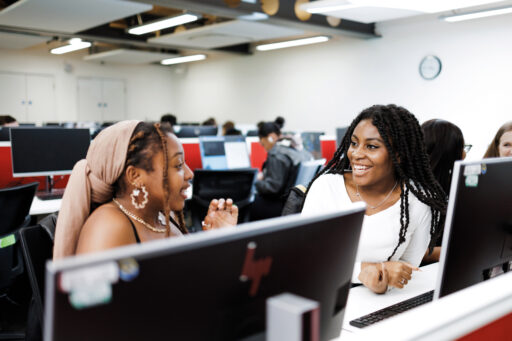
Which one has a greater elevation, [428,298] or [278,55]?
[278,55]

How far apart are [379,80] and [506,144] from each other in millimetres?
5668

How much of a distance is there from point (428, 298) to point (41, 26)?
24.2 feet

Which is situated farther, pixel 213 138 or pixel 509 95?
pixel 509 95

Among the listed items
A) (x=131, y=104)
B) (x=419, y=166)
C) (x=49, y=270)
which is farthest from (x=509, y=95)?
(x=131, y=104)

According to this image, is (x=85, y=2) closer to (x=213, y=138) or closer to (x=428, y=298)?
(x=213, y=138)

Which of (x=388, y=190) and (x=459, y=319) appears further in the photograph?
(x=388, y=190)

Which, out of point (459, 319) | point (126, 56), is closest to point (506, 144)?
point (459, 319)

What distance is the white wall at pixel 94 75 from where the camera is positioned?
34.6 ft

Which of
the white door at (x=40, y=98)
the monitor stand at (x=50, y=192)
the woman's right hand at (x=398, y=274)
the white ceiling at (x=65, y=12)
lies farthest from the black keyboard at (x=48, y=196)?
the white door at (x=40, y=98)

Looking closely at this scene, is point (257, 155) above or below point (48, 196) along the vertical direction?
above

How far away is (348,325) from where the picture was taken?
1.26m

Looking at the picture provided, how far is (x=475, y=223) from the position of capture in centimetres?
112

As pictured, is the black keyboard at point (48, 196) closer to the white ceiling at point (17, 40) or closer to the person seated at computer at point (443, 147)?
the person seated at computer at point (443, 147)

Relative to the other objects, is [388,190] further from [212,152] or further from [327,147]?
[327,147]
